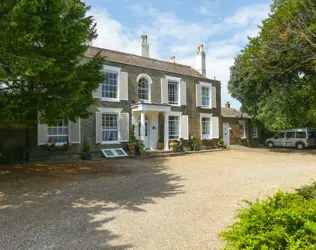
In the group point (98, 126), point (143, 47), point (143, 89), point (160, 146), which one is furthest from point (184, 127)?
point (143, 47)

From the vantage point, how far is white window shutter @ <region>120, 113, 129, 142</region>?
584 inches

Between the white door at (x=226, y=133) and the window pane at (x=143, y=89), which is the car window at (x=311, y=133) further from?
the window pane at (x=143, y=89)

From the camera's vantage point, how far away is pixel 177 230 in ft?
13.4

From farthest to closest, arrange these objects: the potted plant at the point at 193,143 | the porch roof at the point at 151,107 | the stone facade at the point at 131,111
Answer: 1. the potted plant at the point at 193,143
2. the porch roof at the point at 151,107
3. the stone facade at the point at 131,111

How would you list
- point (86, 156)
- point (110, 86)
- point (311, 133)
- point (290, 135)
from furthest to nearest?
point (290, 135) < point (311, 133) < point (110, 86) < point (86, 156)

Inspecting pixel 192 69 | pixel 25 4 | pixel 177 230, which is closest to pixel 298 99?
pixel 192 69

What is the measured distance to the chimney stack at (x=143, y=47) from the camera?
19.0m

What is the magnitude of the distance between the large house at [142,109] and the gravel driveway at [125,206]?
3791mm

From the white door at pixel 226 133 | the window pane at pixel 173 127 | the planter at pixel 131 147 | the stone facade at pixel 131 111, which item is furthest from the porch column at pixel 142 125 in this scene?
the white door at pixel 226 133

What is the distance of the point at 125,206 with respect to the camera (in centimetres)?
538

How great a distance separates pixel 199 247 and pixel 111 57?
14821 millimetres

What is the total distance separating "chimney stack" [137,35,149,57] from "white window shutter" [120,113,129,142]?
6.66m

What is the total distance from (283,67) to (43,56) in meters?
15.3

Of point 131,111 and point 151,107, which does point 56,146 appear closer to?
point 131,111
